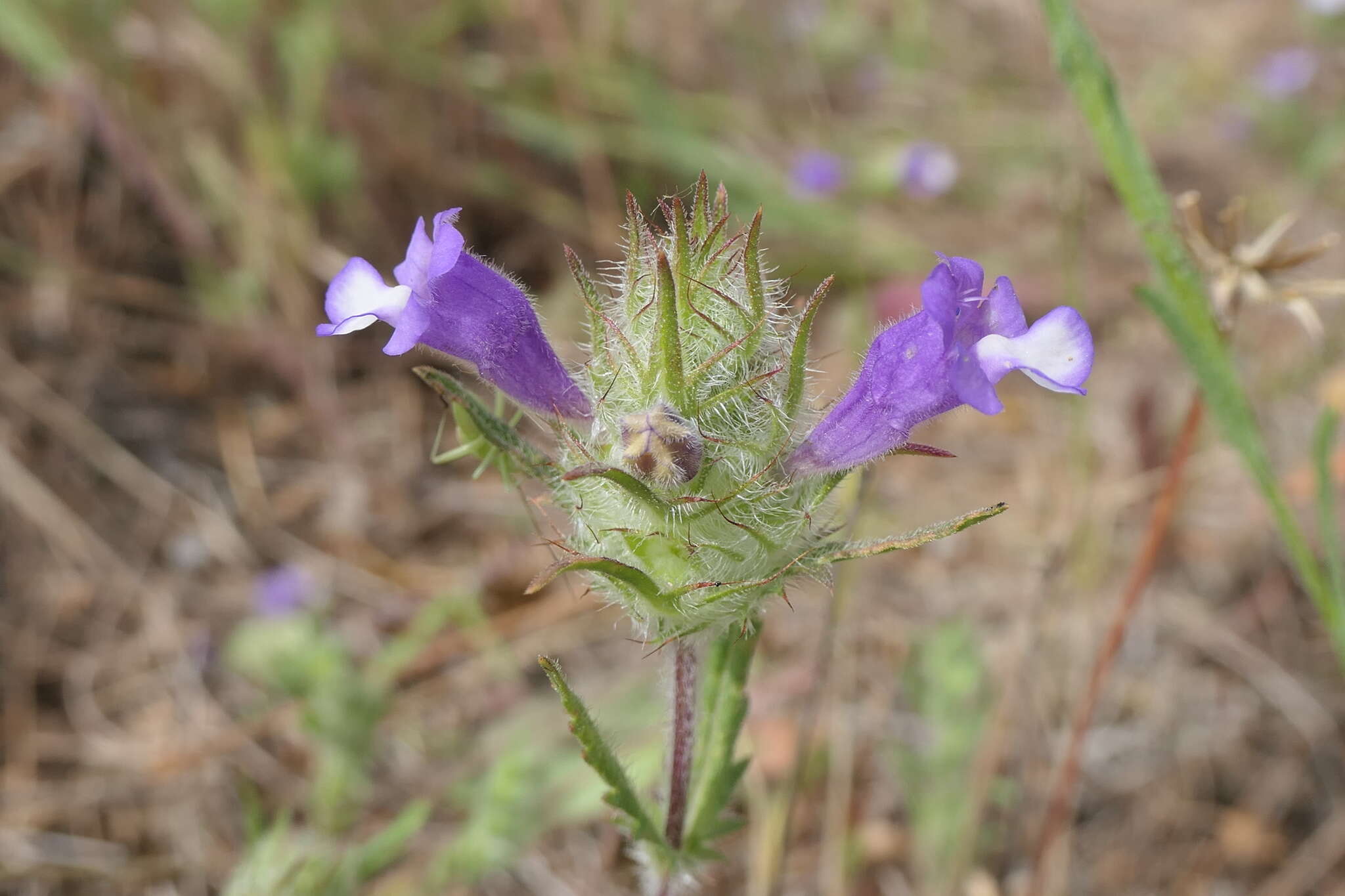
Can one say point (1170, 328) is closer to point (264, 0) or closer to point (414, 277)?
point (414, 277)

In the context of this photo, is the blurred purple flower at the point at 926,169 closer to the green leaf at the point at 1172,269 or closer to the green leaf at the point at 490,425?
the green leaf at the point at 1172,269

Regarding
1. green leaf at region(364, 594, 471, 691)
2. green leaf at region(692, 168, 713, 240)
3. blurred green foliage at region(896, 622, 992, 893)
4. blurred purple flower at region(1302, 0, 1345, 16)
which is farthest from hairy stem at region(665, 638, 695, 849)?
blurred purple flower at region(1302, 0, 1345, 16)

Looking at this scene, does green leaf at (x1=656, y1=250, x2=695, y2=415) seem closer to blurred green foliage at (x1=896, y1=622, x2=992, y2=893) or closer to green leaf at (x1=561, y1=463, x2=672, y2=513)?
green leaf at (x1=561, y1=463, x2=672, y2=513)

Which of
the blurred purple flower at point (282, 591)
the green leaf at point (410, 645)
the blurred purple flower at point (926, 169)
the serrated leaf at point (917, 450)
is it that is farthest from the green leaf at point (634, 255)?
the blurred purple flower at point (926, 169)

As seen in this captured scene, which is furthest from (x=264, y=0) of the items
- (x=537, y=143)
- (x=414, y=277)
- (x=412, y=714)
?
(x=414, y=277)

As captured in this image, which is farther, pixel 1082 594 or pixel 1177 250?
pixel 1082 594

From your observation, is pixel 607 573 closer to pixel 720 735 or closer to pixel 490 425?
pixel 490 425

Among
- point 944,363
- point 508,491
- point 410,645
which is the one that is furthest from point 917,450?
point 410,645
